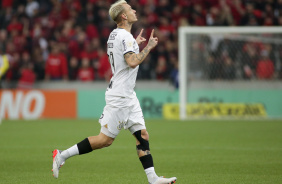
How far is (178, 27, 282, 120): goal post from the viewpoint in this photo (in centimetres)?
1973

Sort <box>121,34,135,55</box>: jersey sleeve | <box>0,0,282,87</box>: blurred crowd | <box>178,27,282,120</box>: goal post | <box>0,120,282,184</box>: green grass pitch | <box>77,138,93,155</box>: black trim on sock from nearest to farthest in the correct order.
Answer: <box>121,34,135,55</box>: jersey sleeve → <box>77,138,93,155</box>: black trim on sock → <box>0,120,282,184</box>: green grass pitch → <box>178,27,282,120</box>: goal post → <box>0,0,282,87</box>: blurred crowd

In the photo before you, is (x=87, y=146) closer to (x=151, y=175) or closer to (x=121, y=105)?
(x=121, y=105)

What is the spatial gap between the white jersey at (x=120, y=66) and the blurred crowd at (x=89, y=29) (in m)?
13.4

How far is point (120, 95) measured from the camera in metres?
6.77

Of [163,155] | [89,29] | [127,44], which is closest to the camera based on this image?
[127,44]

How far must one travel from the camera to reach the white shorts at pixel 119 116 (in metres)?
6.75

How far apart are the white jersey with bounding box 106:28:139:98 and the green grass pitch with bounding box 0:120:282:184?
127 centimetres

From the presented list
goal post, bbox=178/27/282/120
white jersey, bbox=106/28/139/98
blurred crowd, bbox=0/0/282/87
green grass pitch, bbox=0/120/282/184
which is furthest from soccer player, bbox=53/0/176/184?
blurred crowd, bbox=0/0/282/87

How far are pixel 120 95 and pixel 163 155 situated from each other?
379cm

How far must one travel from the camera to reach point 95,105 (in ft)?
67.7

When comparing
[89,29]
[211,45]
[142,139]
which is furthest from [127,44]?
[89,29]

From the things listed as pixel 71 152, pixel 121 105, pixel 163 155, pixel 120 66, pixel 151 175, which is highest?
pixel 120 66

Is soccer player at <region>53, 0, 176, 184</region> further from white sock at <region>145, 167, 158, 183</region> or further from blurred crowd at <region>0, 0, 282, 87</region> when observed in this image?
blurred crowd at <region>0, 0, 282, 87</region>

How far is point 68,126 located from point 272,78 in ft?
24.0
